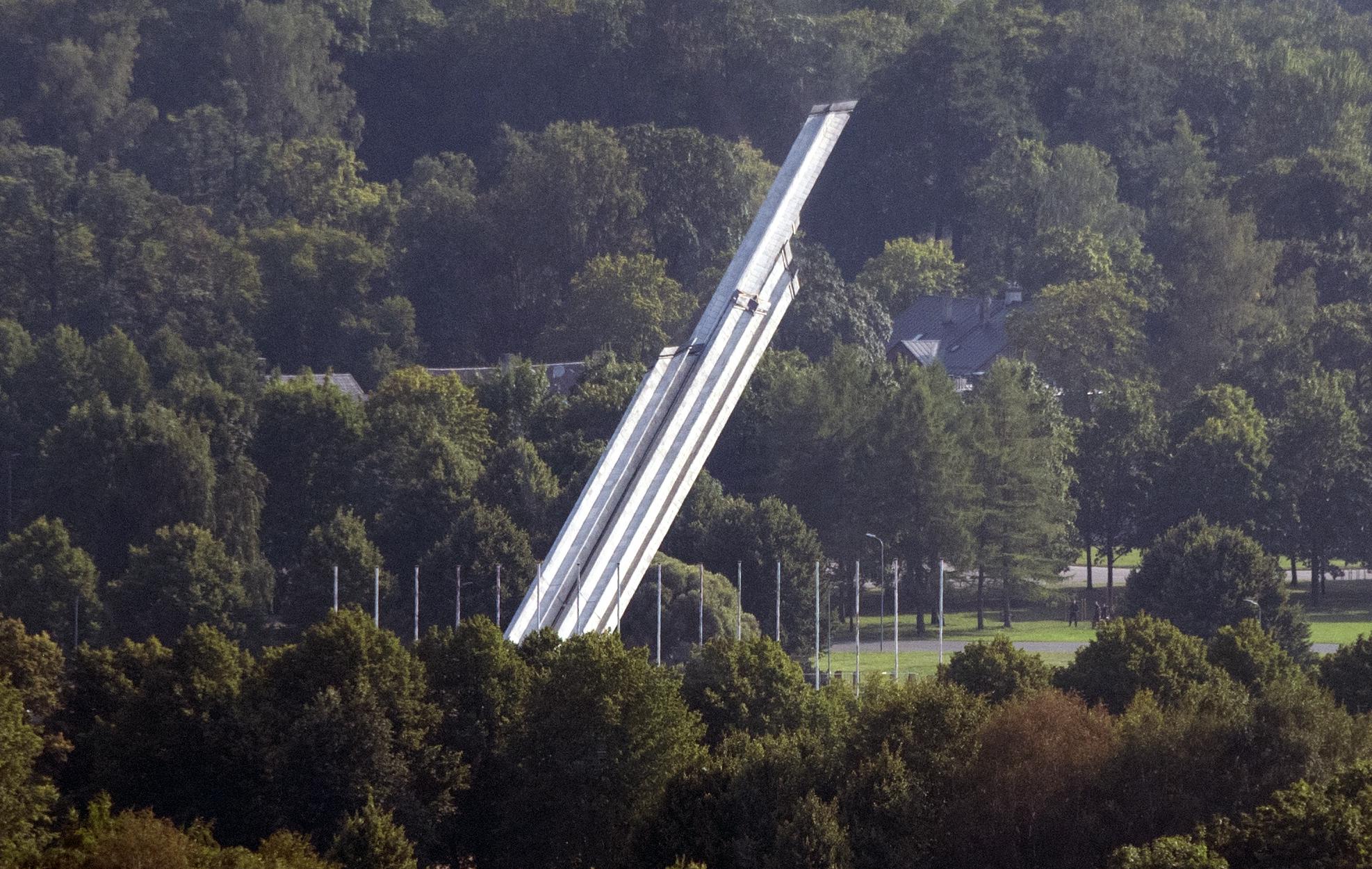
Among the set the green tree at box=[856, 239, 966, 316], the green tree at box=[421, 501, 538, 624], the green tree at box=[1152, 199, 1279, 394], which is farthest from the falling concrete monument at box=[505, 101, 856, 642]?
the green tree at box=[856, 239, 966, 316]

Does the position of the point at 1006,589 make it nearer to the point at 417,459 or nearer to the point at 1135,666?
the point at 417,459

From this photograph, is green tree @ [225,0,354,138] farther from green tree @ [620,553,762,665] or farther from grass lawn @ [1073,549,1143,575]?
green tree @ [620,553,762,665]

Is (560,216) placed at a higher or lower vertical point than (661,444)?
higher

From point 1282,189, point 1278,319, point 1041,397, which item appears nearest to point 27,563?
point 1041,397

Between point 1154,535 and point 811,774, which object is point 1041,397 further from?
point 811,774

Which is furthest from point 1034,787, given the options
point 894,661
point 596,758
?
point 894,661

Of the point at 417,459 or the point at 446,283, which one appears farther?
the point at 446,283
